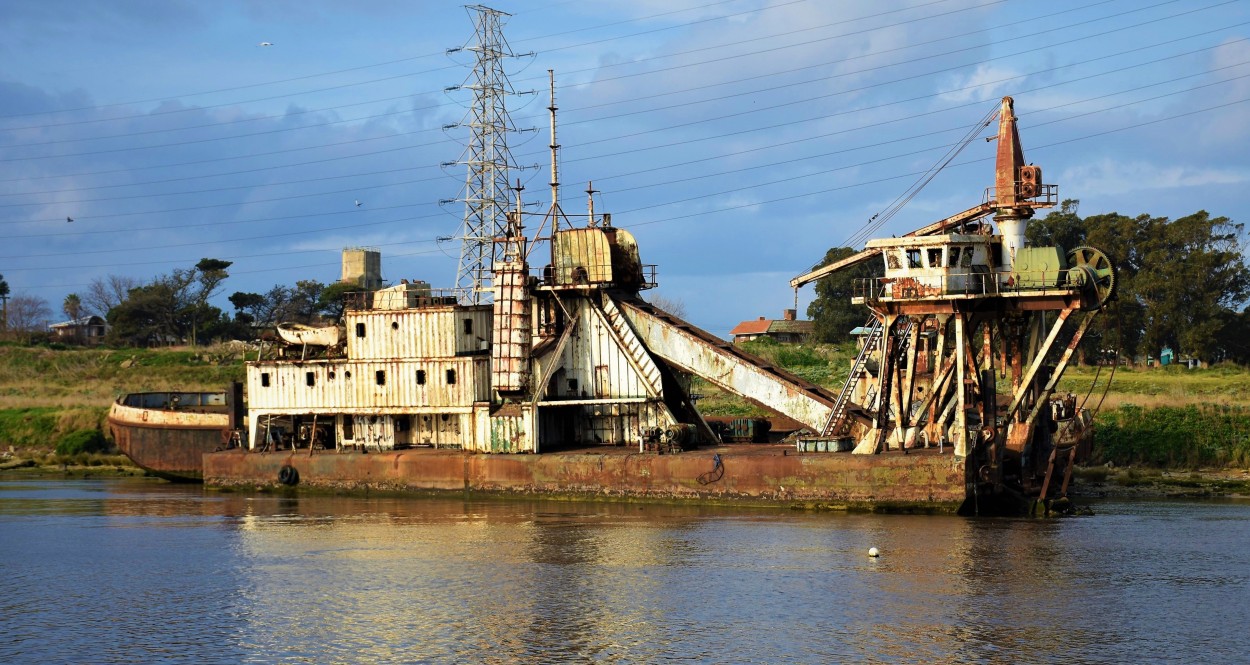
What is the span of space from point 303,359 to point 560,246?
10.5m

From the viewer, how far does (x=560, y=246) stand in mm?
44031

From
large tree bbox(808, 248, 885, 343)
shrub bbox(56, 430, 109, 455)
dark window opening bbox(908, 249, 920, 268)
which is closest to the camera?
dark window opening bbox(908, 249, 920, 268)

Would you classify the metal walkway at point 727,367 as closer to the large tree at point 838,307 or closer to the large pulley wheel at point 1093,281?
the large pulley wheel at point 1093,281

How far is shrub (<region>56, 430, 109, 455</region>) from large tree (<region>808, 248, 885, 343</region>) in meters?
47.2

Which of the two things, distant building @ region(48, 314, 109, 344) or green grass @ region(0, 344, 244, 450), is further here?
distant building @ region(48, 314, 109, 344)

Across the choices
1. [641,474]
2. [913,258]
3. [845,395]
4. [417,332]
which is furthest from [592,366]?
[913,258]

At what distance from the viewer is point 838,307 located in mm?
93500

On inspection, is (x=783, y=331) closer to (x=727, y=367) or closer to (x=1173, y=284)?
(x=1173, y=284)

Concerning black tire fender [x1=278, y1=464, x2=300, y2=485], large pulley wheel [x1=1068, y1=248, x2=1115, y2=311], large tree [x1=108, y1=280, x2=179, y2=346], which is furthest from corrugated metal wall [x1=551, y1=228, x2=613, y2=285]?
large tree [x1=108, y1=280, x2=179, y2=346]

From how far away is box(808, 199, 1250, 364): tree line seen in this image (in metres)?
74.2

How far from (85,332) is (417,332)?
72680mm

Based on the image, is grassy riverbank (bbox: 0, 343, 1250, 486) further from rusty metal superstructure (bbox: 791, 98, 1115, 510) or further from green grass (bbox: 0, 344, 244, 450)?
rusty metal superstructure (bbox: 791, 98, 1115, 510)

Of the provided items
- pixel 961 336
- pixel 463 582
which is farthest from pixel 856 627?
pixel 961 336

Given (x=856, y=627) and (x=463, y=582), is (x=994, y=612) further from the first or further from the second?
(x=463, y=582)
